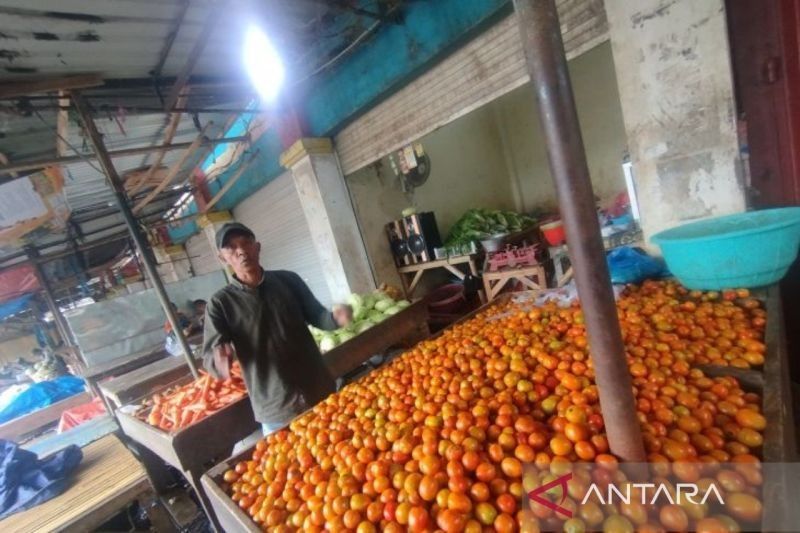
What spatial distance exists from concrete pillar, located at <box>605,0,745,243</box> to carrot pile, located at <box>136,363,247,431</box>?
3.99 m

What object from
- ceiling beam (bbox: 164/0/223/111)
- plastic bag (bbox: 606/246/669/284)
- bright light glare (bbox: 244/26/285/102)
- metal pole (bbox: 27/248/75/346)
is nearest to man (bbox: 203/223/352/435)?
ceiling beam (bbox: 164/0/223/111)

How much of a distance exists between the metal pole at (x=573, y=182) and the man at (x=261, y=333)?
2.23 meters

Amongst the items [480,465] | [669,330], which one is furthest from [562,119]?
[669,330]

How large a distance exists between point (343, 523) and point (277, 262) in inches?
309

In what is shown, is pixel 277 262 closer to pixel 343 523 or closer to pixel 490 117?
pixel 490 117

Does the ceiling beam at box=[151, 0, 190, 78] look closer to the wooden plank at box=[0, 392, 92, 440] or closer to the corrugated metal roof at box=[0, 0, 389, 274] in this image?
the corrugated metal roof at box=[0, 0, 389, 274]

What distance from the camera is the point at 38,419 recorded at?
22.0ft

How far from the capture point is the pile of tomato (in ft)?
4.05

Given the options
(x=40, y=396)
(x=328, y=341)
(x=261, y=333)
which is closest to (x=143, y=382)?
(x=328, y=341)

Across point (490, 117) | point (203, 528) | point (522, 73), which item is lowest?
point (203, 528)

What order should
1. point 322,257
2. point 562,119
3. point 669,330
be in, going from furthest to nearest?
point 322,257
point 669,330
point 562,119

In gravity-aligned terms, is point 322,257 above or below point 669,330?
above

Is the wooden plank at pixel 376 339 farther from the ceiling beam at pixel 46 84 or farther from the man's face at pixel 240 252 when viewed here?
the ceiling beam at pixel 46 84

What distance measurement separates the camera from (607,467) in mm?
1194
